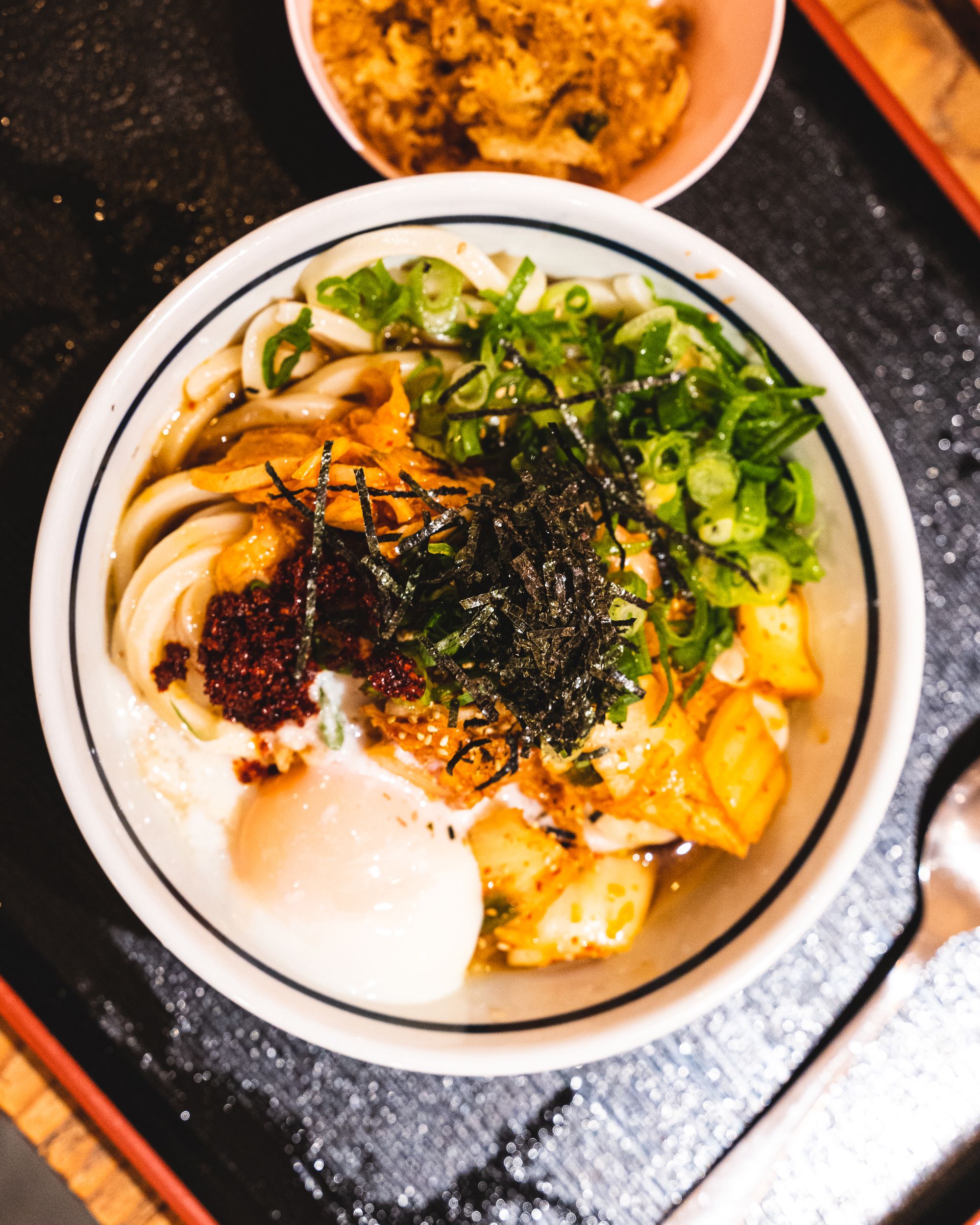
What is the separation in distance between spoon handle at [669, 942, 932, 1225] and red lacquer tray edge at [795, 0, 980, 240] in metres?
1.68

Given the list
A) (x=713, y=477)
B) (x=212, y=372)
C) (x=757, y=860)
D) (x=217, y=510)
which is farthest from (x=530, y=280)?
(x=757, y=860)

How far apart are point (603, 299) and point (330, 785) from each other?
1.08 meters

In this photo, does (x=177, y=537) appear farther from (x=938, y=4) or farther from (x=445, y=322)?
(x=938, y=4)

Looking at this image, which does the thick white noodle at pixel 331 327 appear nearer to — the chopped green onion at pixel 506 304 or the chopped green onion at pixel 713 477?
the chopped green onion at pixel 506 304

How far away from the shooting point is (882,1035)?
5.90 ft

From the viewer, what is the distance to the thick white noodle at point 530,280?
1.53 m

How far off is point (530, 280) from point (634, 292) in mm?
198

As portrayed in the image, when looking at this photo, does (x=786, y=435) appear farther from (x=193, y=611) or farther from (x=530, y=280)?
(x=193, y=611)

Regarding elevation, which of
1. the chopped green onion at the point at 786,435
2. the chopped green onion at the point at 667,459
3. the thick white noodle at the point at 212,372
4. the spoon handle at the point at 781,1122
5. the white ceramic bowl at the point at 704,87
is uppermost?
the thick white noodle at the point at 212,372

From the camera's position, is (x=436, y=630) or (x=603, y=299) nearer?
(x=436, y=630)

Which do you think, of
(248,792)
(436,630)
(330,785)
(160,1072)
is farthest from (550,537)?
(160,1072)

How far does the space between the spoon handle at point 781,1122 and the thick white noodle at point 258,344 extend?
182 cm

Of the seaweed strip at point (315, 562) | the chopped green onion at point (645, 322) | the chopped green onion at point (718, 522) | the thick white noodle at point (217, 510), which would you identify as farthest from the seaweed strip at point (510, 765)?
the chopped green onion at point (645, 322)

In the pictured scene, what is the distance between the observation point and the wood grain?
1.65m
